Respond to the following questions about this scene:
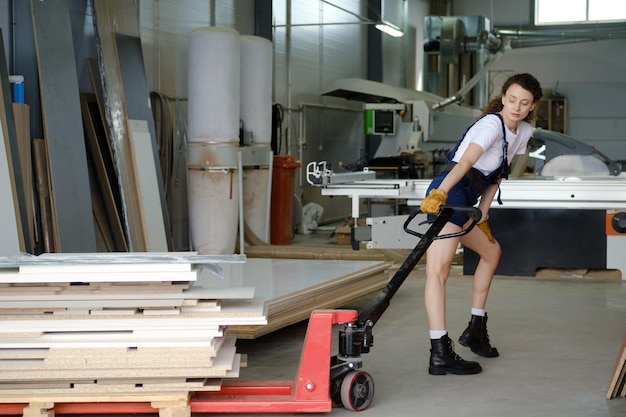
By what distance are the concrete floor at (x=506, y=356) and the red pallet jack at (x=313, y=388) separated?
0.12 meters

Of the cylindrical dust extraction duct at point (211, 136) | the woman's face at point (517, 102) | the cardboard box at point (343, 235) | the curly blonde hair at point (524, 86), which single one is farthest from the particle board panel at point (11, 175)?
the cardboard box at point (343, 235)

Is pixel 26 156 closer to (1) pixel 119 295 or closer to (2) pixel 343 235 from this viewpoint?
(1) pixel 119 295

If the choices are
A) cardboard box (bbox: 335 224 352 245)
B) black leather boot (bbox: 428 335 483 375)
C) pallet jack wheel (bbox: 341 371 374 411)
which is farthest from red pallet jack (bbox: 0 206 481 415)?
cardboard box (bbox: 335 224 352 245)

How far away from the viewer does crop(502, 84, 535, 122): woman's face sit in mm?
3791

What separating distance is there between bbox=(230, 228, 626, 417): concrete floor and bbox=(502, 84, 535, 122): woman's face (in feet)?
3.77

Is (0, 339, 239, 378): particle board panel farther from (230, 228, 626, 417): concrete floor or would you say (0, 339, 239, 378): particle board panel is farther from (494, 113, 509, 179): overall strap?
(494, 113, 509, 179): overall strap

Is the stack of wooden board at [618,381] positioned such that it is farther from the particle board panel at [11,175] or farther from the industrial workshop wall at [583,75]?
the industrial workshop wall at [583,75]

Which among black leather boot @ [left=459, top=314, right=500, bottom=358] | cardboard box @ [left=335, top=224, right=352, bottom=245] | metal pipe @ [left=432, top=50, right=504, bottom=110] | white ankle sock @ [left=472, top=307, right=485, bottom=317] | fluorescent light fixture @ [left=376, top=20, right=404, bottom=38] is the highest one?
fluorescent light fixture @ [left=376, top=20, right=404, bottom=38]

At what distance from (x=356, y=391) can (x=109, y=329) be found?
3.05 ft

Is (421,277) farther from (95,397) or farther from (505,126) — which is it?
(95,397)

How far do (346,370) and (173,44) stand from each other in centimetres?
595

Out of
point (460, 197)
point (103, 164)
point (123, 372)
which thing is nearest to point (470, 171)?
point (460, 197)

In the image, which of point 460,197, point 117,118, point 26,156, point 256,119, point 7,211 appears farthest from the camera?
point 256,119

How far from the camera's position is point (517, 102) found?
3.79 meters
